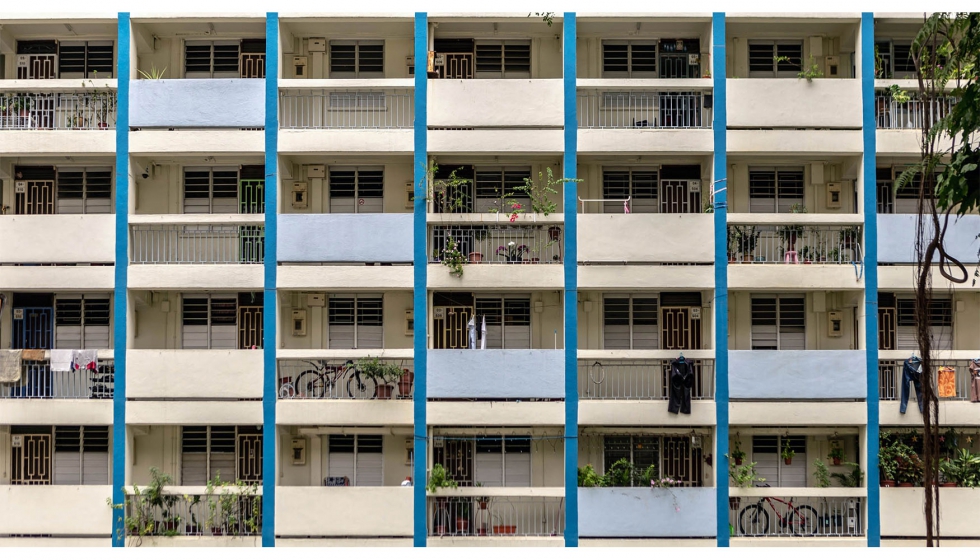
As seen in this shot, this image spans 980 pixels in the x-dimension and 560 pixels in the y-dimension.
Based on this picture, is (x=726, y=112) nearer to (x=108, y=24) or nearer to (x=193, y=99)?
(x=193, y=99)

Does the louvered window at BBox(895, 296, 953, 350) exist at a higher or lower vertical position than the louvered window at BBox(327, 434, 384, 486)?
higher

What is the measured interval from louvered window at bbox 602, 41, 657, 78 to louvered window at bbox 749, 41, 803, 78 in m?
1.82

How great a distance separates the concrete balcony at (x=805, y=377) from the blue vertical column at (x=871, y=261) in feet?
0.87

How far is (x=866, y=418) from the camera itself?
14.0m

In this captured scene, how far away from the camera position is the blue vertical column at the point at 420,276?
1400cm

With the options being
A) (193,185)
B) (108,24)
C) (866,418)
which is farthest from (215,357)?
(866,418)

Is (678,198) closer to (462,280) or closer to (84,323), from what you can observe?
(462,280)

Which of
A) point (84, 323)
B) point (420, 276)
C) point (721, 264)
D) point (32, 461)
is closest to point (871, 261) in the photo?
point (721, 264)

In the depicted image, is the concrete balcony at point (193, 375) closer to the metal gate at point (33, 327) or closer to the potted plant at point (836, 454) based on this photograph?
the metal gate at point (33, 327)

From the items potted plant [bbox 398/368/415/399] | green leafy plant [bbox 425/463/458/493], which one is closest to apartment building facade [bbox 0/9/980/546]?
potted plant [bbox 398/368/415/399]

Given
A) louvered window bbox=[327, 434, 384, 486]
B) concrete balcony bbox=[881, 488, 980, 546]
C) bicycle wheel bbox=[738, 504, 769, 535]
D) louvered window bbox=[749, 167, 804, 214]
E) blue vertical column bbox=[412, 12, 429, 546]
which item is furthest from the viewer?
louvered window bbox=[749, 167, 804, 214]

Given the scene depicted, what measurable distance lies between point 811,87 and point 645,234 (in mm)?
3743

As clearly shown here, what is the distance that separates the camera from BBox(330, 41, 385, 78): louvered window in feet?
50.6

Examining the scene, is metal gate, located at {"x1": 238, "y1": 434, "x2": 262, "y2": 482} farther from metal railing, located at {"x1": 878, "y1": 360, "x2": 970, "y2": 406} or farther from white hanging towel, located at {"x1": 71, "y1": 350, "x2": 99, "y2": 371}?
metal railing, located at {"x1": 878, "y1": 360, "x2": 970, "y2": 406}
